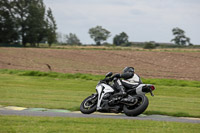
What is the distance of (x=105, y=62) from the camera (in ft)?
130

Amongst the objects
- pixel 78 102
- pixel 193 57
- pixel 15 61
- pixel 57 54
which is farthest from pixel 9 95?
pixel 57 54

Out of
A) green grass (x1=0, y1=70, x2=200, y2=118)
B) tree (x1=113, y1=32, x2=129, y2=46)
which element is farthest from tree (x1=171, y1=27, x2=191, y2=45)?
green grass (x1=0, y1=70, x2=200, y2=118)

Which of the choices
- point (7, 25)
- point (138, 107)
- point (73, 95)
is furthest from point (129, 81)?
point (7, 25)

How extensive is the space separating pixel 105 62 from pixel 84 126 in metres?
30.6

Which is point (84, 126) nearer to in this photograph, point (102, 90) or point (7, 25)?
point (102, 90)

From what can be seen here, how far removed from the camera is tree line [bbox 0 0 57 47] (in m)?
71.1

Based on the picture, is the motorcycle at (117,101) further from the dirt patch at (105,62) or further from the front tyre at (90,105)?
the dirt patch at (105,62)

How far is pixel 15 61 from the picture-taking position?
131 feet

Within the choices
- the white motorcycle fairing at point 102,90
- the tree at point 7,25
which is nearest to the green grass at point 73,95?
the white motorcycle fairing at point 102,90

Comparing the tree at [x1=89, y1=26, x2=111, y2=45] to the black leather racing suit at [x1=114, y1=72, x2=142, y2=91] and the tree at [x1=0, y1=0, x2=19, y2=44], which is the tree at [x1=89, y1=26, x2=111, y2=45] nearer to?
the tree at [x1=0, y1=0, x2=19, y2=44]

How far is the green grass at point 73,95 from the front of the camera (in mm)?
13930

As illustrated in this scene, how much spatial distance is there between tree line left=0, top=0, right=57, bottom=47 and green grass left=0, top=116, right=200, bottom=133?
199 feet

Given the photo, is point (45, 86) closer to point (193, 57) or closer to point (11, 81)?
point (11, 81)

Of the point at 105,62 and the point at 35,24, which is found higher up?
the point at 35,24
